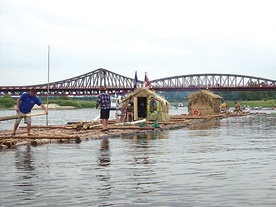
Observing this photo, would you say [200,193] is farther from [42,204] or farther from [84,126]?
[84,126]

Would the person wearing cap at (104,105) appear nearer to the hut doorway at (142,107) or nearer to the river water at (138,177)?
the river water at (138,177)

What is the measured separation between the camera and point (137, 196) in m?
7.35

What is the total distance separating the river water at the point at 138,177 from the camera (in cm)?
715

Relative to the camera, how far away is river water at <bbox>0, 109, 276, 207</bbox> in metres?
7.15

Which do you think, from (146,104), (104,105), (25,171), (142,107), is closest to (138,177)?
(25,171)

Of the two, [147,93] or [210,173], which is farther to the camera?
[147,93]

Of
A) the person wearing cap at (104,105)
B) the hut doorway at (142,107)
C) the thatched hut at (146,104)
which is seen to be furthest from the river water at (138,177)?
the hut doorway at (142,107)

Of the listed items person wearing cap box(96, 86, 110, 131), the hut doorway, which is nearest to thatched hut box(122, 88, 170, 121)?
the hut doorway

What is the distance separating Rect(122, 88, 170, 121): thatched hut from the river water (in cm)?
1541

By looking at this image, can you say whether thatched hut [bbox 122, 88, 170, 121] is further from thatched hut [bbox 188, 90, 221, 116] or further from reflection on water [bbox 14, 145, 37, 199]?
thatched hut [bbox 188, 90, 221, 116]

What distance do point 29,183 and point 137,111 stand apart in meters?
21.9

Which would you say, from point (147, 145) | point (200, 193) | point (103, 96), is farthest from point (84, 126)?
point (200, 193)

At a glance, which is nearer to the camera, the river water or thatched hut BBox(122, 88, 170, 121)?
the river water

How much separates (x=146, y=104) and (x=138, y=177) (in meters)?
21.4
